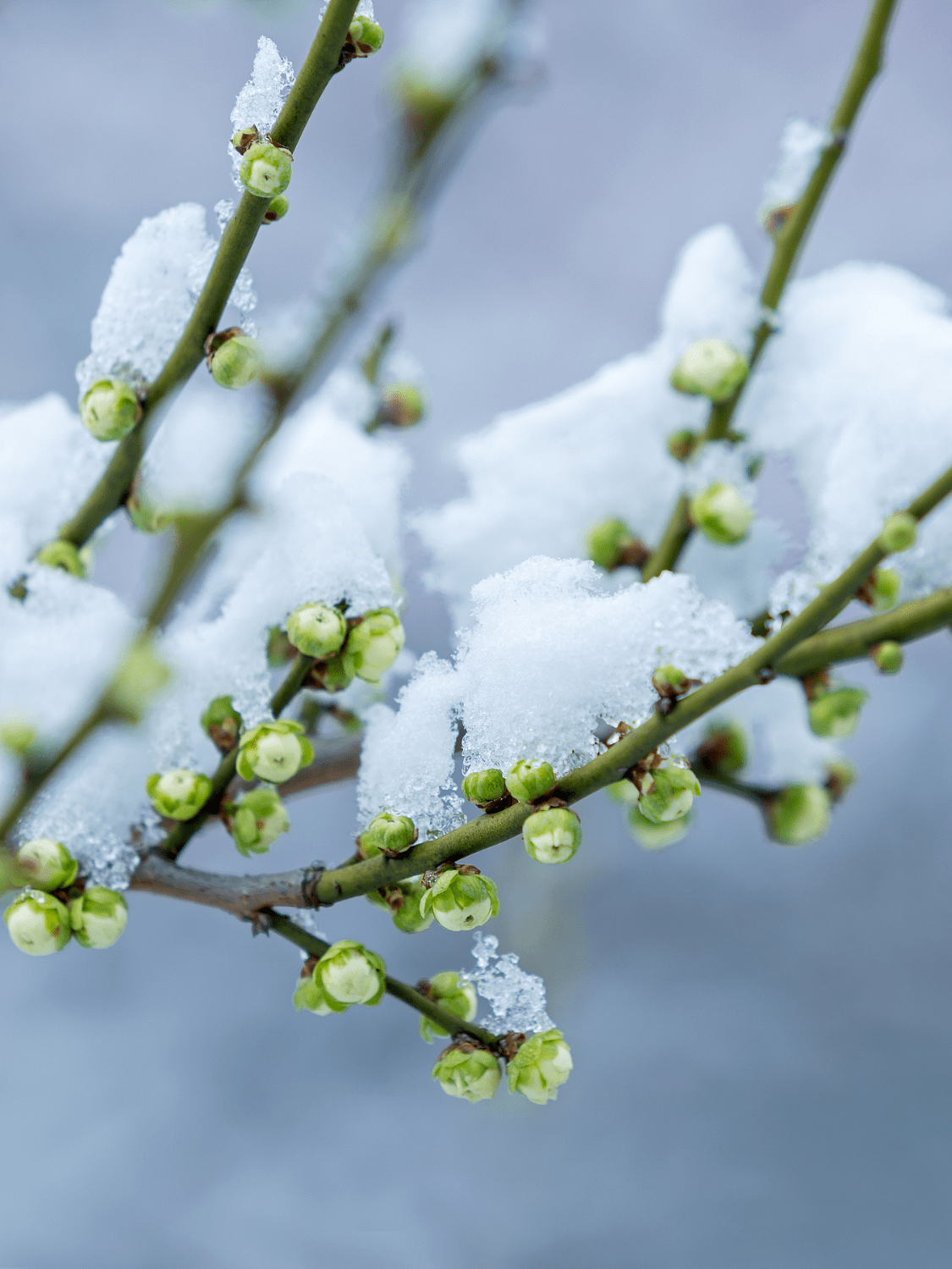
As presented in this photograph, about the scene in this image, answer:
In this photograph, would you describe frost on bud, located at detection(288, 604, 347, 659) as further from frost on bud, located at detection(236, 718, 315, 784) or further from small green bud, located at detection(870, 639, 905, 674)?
small green bud, located at detection(870, 639, 905, 674)

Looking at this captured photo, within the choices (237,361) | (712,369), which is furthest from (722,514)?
(237,361)

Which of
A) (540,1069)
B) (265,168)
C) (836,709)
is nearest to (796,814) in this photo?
(836,709)

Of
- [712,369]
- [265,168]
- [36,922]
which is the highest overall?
[712,369]

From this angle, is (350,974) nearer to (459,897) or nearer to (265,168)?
(459,897)

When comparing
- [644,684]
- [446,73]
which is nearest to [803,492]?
[644,684]

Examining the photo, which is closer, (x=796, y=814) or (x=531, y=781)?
(x=531, y=781)

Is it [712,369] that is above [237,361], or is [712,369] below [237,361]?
above

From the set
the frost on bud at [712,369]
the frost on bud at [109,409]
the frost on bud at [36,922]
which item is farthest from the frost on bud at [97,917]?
the frost on bud at [712,369]
